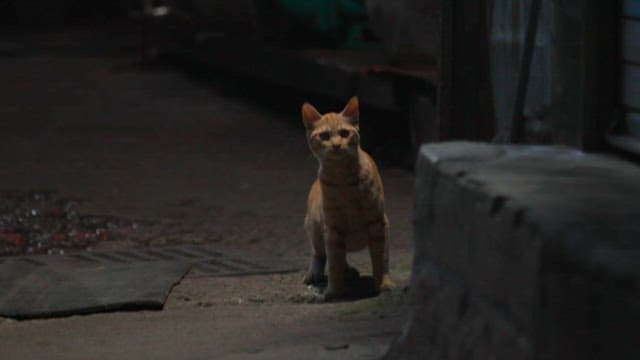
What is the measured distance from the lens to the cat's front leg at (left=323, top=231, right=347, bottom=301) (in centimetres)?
Answer: 671

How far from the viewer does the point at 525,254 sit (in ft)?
11.1

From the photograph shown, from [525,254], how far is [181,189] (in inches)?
270

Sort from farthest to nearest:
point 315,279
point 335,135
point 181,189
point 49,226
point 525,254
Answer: point 181,189
point 49,226
point 315,279
point 335,135
point 525,254

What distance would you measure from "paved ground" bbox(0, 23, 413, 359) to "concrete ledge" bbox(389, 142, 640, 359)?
0.87 meters

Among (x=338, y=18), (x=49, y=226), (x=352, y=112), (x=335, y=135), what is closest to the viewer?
(x=335, y=135)

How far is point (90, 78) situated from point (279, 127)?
396 centimetres

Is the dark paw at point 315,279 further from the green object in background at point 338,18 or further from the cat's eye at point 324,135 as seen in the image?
the green object in background at point 338,18

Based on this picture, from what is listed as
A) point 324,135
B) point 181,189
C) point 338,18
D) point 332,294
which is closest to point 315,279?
point 332,294

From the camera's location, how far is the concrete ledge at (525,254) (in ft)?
10.2

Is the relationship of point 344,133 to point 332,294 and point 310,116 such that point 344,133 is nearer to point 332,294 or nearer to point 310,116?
point 310,116

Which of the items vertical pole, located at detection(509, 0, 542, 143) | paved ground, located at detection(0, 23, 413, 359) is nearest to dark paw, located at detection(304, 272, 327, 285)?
paved ground, located at detection(0, 23, 413, 359)

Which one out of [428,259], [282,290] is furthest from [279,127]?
[428,259]

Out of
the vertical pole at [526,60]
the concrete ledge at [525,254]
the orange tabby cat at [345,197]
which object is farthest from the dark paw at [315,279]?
the concrete ledge at [525,254]

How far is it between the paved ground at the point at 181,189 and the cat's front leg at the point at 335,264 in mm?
128
